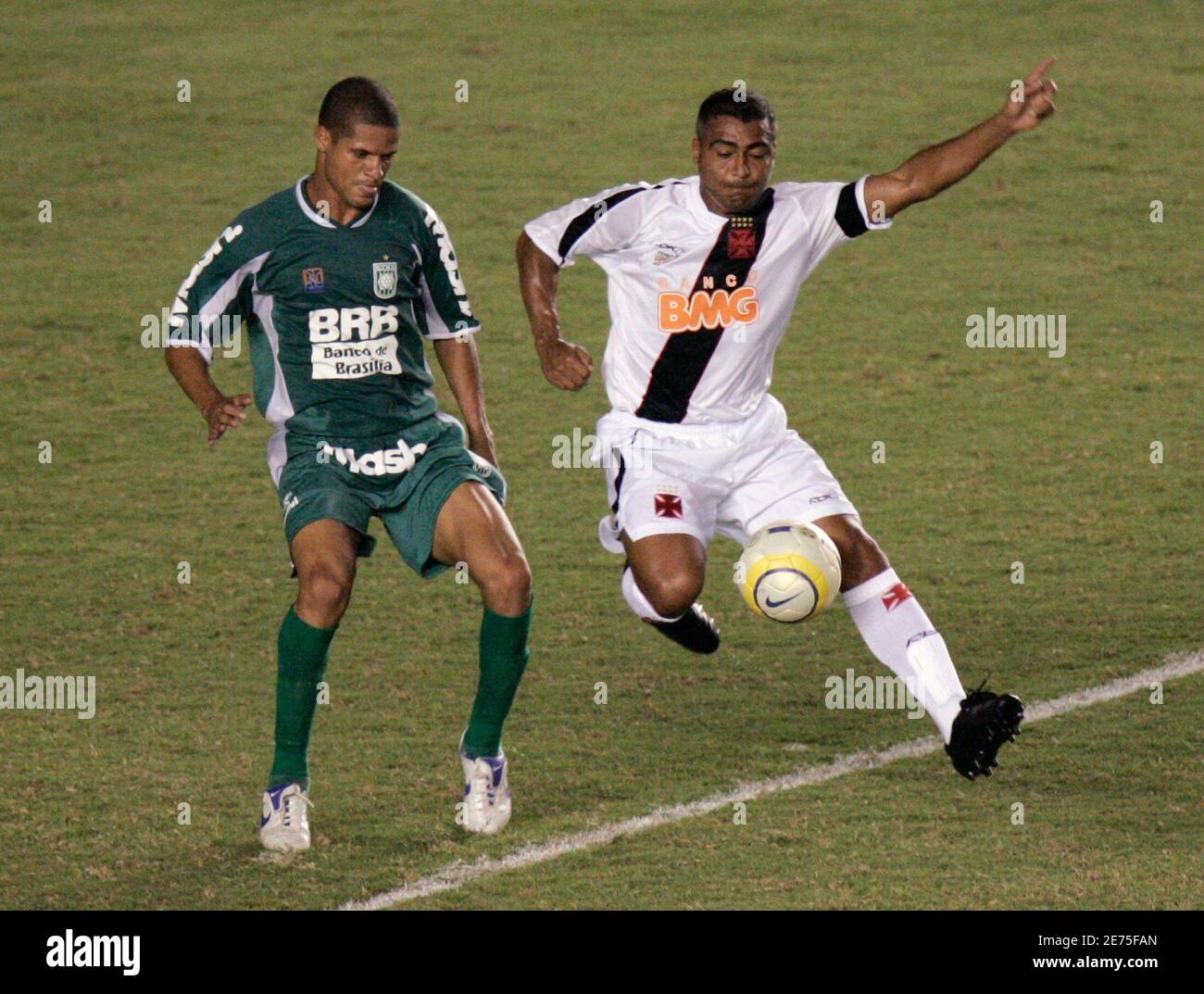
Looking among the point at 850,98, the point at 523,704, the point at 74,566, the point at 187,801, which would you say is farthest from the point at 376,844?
the point at 850,98

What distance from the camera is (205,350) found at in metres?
5.70

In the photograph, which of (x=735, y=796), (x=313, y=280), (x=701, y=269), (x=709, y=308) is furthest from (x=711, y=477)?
(x=313, y=280)

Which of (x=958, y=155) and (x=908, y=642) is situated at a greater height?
(x=958, y=155)

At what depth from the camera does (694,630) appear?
255 inches

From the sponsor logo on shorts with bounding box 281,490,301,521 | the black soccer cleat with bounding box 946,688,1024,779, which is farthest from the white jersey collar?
the black soccer cleat with bounding box 946,688,1024,779

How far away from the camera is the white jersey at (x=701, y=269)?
605cm

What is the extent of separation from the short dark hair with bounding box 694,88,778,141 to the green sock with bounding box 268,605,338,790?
71.6 inches

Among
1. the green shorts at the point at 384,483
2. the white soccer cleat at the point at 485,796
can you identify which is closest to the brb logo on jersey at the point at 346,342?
the green shorts at the point at 384,483

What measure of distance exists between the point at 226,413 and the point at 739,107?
1.69 metres

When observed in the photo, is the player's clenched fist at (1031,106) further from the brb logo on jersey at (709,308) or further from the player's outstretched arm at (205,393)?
the player's outstretched arm at (205,393)

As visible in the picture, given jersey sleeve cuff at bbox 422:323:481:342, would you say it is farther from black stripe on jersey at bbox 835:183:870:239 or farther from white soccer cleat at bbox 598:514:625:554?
black stripe on jersey at bbox 835:183:870:239

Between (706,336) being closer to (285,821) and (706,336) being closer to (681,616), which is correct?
(681,616)

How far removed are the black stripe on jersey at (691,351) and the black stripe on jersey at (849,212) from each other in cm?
21

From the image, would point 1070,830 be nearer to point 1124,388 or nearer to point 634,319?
point 634,319
